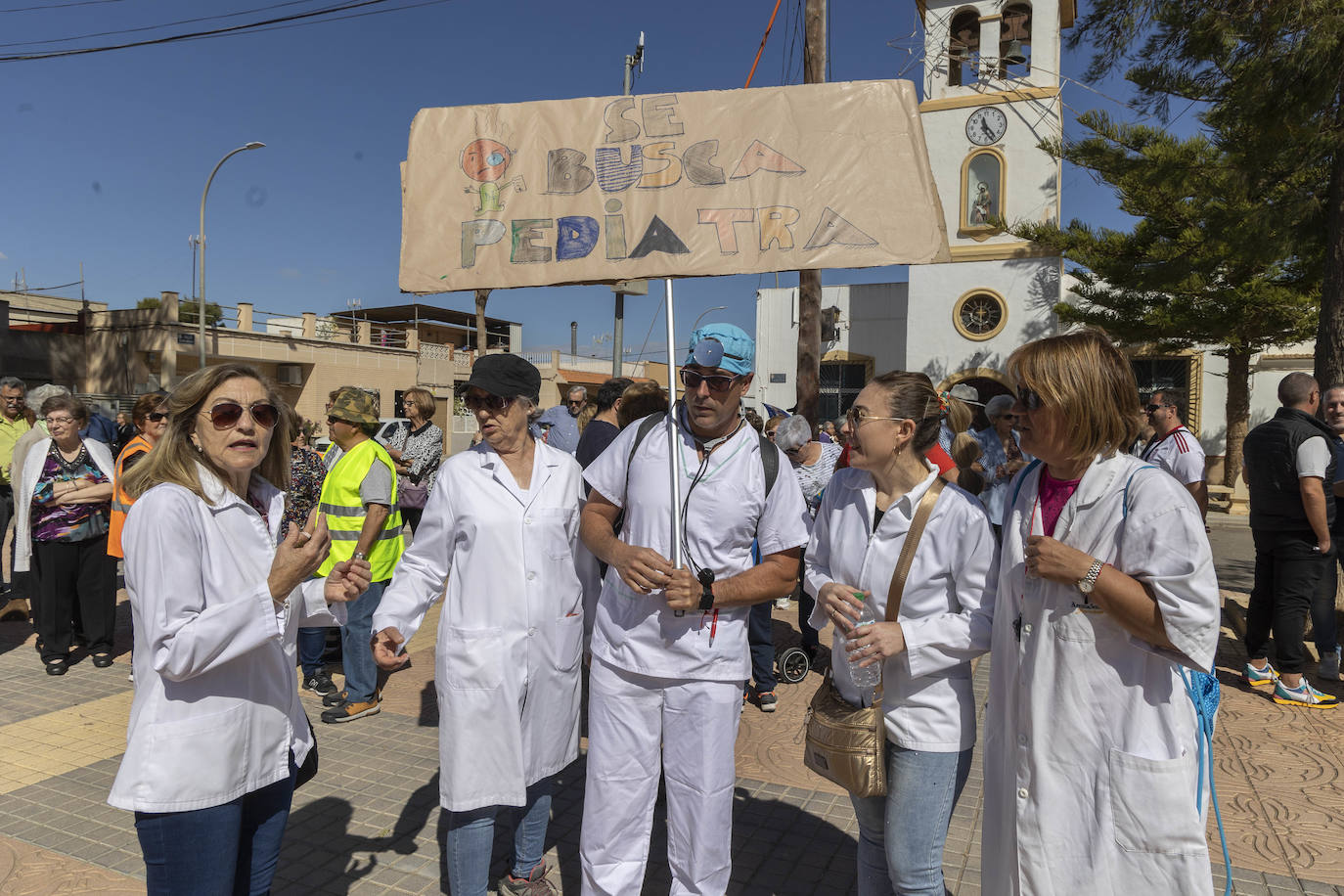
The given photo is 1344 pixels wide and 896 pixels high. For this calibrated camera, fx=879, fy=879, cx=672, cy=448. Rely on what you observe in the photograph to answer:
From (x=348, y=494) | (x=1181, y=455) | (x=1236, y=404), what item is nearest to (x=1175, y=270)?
(x=1236, y=404)

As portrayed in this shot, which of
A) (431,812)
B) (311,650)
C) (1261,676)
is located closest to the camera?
(431,812)

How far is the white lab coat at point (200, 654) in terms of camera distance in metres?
2.03

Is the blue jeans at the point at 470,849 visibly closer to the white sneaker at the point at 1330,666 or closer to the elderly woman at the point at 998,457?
the elderly woman at the point at 998,457

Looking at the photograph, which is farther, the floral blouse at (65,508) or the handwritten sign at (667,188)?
the floral blouse at (65,508)

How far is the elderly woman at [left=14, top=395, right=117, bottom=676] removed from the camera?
20.5 ft

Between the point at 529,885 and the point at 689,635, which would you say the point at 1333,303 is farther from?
the point at 529,885

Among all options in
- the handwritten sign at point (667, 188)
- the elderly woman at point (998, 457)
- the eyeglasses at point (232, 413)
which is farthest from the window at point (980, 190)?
the eyeglasses at point (232, 413)

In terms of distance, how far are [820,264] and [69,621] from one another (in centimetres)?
634

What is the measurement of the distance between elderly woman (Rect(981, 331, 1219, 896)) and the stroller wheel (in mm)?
3850

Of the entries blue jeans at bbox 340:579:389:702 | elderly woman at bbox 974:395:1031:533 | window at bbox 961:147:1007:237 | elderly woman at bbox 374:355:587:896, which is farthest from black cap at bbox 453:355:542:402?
window at bbox 961:147:1007:237

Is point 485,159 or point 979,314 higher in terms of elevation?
point 979,314

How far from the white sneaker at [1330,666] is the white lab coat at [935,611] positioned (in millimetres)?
5021

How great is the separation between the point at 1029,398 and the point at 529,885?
2.48m

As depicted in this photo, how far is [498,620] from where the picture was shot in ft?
9.76
